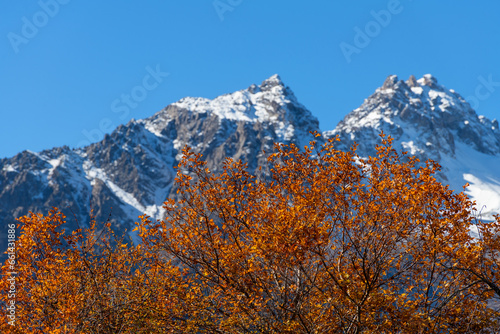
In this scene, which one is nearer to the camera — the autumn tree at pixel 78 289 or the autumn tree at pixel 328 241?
the autumn tree at pixel 328 241

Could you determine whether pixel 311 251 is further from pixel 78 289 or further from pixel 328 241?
pixel 78 289

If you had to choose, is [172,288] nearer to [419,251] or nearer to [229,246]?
[229,246]

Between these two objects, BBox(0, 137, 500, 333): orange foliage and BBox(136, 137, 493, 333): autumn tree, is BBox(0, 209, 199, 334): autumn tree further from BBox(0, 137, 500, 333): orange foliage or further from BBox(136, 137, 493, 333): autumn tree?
BBox(136, 137, 493, 333): autumn tree

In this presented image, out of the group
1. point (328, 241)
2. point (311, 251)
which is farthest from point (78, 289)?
point (328, 241)

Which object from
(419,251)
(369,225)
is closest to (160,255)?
(369,225)

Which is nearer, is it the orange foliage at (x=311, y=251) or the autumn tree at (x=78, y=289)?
the orange foliage at (x=311, y=251)

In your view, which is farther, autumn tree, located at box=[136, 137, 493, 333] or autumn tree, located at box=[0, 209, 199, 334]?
autumn tree, located at box=[0, 209, 199, 334]

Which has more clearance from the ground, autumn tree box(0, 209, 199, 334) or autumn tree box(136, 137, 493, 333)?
autumn tree box(136, 137, 493, 333)

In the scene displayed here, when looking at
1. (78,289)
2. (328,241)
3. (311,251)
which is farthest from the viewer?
(78,289)

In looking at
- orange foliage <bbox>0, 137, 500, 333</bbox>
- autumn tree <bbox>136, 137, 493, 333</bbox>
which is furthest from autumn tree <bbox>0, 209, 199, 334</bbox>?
autumn tree <bbox>136, 137, 493, 333</bbox>

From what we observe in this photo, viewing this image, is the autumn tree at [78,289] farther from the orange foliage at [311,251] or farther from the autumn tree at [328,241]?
the autumn tree at [328,241]

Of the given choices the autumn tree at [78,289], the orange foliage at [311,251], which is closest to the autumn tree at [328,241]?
the orange foliage at [311,251]

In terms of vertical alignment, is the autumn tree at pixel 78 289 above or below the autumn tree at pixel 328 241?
below

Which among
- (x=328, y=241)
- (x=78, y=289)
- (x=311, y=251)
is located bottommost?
(x=78, y=289)
